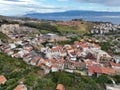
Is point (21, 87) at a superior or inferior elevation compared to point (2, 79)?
superior

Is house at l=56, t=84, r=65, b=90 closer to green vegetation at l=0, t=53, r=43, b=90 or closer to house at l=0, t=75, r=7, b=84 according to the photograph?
green vegetation at l=0, t=53, r=43, b=90

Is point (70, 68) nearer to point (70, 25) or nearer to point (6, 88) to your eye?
point (6, 88)

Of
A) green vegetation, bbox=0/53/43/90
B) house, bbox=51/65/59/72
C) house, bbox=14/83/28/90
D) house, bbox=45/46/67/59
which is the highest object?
house, bbox=14/83/28/90

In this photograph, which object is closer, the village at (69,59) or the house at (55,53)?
the village at (69,59)

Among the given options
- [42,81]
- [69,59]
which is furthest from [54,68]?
[42,81]

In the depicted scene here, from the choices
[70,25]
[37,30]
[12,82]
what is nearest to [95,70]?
[12,82]

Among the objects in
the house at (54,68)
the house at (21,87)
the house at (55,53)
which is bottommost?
the house at (55,53)

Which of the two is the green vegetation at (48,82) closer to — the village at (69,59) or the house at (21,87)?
the house at (21,87)

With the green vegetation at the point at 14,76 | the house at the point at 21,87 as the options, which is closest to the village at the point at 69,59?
the green vegetation at the point at 14,76

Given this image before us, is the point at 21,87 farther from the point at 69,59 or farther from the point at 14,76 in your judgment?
the point at 69,59

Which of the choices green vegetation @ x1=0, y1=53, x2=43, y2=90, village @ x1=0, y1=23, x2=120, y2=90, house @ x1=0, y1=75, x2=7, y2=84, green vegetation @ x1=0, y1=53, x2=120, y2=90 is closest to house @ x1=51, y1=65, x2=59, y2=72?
village @ x1=0, y1=23, x2=120, y2=90

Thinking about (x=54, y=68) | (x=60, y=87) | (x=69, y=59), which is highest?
(x=60, y=87)
